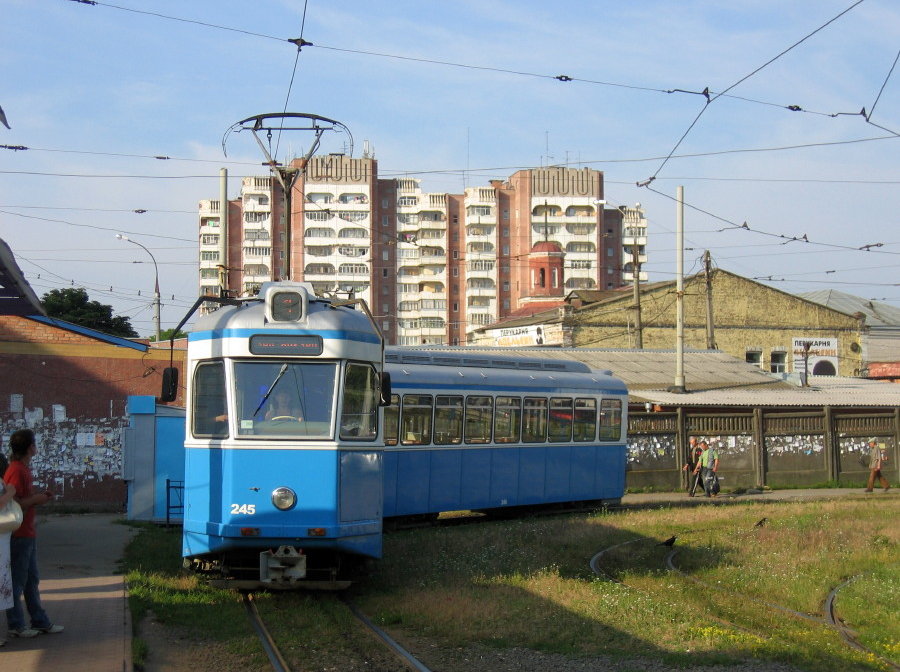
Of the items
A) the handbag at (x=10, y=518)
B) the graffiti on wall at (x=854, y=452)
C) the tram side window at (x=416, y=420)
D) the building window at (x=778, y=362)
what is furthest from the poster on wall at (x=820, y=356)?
the handbag at (x=10, y=518)

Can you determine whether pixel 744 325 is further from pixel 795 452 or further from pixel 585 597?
pixel 585 597

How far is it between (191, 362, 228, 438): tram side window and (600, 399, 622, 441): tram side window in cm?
1168

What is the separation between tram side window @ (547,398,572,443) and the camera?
19.4 metres

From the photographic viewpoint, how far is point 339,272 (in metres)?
98.7

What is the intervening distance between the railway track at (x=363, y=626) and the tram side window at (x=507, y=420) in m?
7.51

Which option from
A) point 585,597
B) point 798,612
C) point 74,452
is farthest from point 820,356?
point 585,597

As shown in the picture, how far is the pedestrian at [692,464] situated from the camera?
27.7 metres

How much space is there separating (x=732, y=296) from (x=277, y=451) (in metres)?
47.8

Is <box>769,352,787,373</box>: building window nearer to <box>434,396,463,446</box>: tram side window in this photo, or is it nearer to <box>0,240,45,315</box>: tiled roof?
<box>434,396,463,446</box>: tram side window

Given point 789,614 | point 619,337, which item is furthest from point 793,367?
point 789,614

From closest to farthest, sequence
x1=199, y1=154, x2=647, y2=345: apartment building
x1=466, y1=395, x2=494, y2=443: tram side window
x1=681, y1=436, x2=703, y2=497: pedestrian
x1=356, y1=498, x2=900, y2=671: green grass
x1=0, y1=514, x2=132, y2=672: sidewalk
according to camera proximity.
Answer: x1=0, y1=514, x2=132, y2=672: sidewalk
x1=356, y1=498, x2=900, y2=671: green grass
x1=466, y1=395, x2=494, y2=443: tram side window
x1=681, y1=436, x2=703, y2=497: pedestrian
x1=199, y1=154, x2=647, y2=345: apartment building

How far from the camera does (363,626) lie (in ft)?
31.4

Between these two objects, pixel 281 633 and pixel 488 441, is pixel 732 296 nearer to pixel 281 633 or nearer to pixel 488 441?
pixel 488 441

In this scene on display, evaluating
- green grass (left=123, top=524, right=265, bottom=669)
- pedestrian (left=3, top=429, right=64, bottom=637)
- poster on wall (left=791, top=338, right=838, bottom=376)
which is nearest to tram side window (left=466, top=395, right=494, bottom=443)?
green grass (left=123, top=524, right=265, bottom=669)
